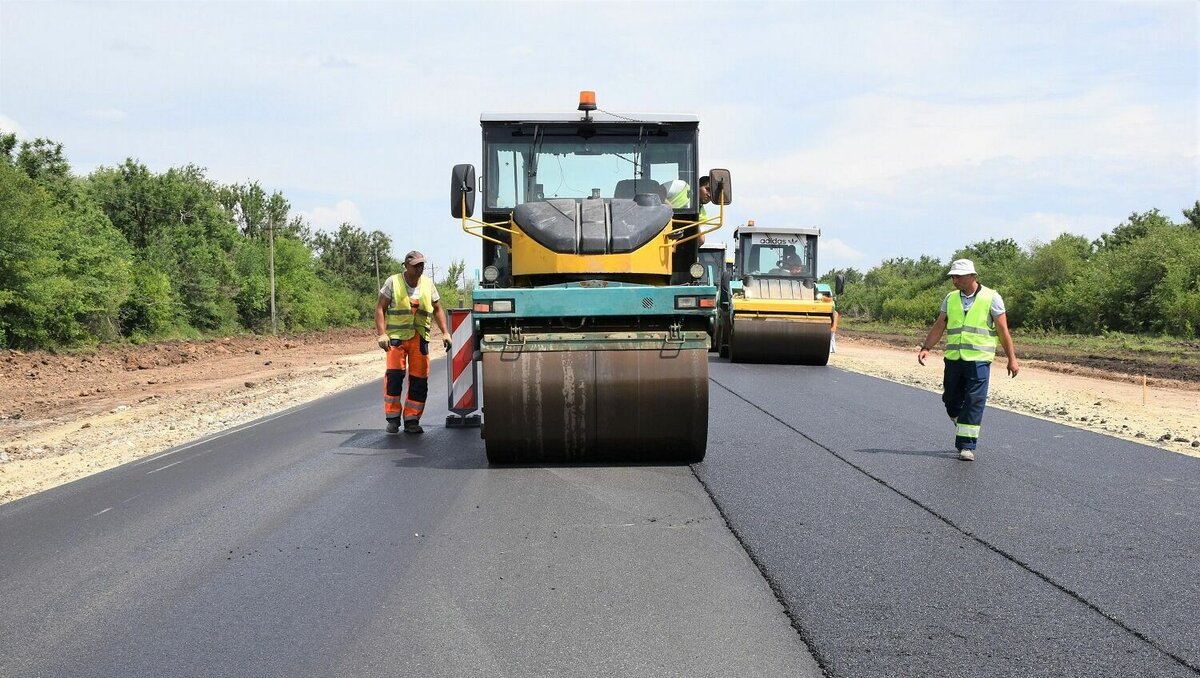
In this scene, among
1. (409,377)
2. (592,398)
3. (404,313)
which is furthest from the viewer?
(409,377)

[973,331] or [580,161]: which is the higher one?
[580,161]

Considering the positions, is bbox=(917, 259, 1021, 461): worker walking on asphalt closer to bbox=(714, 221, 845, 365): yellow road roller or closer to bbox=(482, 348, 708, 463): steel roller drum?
bbox=(482, 348, 708, 463): steel roller drum

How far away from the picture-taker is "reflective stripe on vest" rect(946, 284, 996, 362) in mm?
9188

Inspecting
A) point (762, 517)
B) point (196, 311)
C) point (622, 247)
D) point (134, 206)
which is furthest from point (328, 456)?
point (134, 206)

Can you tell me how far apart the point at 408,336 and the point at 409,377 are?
1.43 feet

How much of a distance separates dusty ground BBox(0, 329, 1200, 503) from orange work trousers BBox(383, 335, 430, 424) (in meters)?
2.36

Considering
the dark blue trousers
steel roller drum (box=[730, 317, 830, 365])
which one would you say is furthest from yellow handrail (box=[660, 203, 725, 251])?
steel roller drum (box=[730, 317, 830, 365])

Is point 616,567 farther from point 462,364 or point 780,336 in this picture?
point 780,336

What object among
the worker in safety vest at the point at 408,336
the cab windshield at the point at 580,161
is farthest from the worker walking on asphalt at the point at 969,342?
the worker in safety vest at the point at 408,336

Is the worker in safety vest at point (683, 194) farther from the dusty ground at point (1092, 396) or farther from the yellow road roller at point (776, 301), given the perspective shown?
the yellow road roller at point (776, 301)

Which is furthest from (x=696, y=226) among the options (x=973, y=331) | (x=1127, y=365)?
(x=1127, y=365)

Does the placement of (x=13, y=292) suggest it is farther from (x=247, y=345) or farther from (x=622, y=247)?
(x=622, y=247)

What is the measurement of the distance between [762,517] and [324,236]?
264 feet

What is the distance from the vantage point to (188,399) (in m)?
18.0
